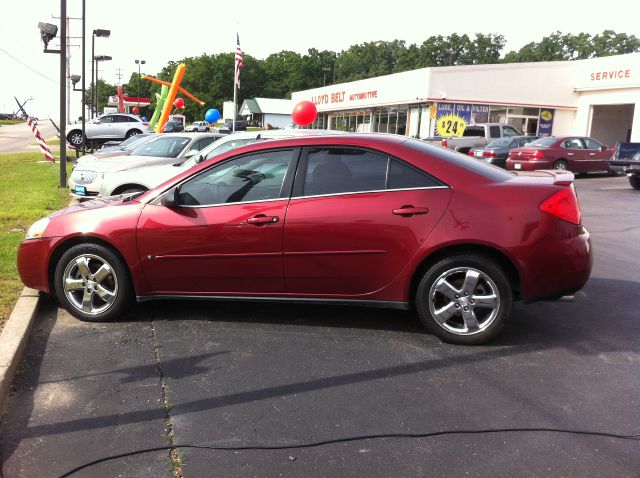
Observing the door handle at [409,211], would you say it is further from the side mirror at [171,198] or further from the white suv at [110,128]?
the white suv at [110,128]

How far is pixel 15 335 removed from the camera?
4.52 metres

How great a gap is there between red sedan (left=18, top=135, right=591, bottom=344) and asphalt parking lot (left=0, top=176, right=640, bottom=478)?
350 millimetres

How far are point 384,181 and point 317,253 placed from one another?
77 centimetres

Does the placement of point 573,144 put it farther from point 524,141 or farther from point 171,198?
point 171,198

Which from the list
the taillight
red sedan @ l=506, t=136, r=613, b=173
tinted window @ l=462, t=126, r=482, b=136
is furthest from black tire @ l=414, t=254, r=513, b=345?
tinted window @ l=462, t=126, r=482, b=136

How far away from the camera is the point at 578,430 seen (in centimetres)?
336

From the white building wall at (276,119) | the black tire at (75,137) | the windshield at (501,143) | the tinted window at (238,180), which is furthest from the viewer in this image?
the white building wall at (276,119)

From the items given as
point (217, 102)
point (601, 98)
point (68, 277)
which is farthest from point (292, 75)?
point (68, 277)

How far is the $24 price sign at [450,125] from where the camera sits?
33375mm

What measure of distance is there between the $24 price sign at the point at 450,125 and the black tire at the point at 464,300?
98.1 ft

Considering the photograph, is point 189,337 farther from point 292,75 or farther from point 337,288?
point 292,75

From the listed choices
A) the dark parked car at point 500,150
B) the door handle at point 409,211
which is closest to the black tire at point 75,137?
the dark parked car at point 500,150

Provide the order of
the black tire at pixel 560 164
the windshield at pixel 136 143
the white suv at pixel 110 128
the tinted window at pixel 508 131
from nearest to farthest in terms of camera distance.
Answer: the windshield at pixel 136 143 < the black tire at pixel 560 164 < the tinted window at pixel 508 131 < the white suv at pixel 110 128

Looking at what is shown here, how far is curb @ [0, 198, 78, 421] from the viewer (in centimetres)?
386
